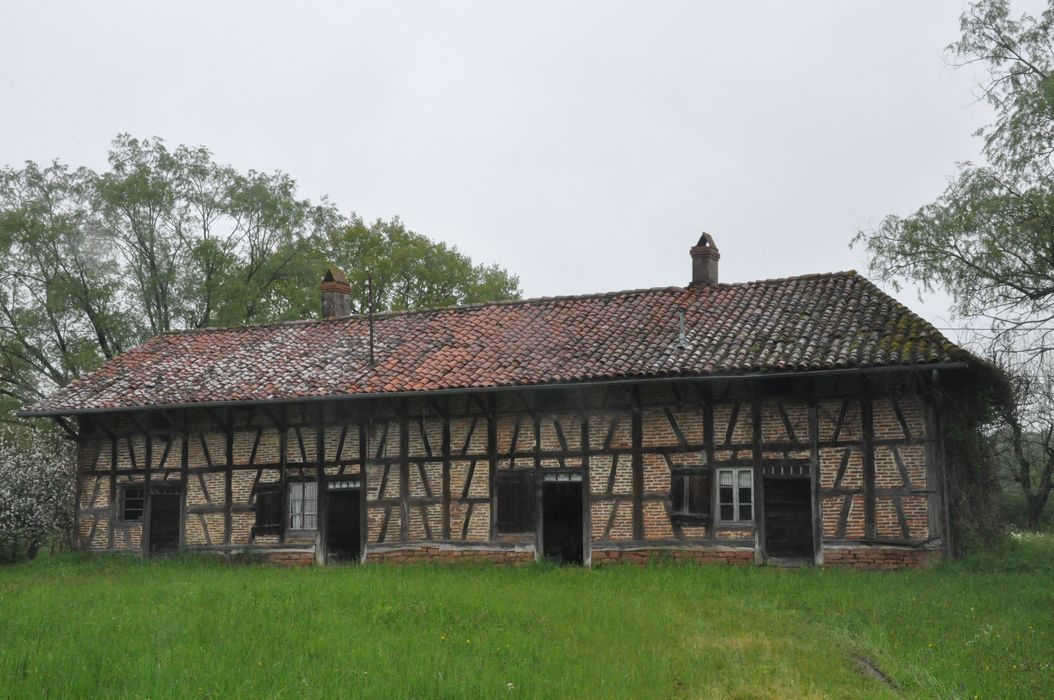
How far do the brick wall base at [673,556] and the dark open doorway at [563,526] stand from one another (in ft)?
5.84

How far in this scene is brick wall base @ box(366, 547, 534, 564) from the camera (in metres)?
19.0

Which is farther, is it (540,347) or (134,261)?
(134,261)

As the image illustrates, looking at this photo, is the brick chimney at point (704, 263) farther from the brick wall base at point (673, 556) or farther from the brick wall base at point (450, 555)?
the brick wall base at point (450, 555)

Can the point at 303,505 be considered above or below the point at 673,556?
above

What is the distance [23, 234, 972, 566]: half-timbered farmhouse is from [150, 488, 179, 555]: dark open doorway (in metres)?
0.05

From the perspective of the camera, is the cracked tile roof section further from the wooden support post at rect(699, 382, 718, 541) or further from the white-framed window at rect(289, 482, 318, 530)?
the white-framed window at rect(289, 482, 318, 530)

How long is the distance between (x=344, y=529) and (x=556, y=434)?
17.1 ft

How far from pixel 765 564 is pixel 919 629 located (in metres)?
5.87

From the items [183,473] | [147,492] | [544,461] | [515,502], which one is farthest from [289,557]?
[544,461]

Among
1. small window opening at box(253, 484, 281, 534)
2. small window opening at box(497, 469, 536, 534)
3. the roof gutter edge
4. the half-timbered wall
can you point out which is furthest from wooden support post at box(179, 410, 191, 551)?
small window opening at box(497, 469, 536, 534)

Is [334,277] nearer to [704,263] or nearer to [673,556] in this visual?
[704,263]

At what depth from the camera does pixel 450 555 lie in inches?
763

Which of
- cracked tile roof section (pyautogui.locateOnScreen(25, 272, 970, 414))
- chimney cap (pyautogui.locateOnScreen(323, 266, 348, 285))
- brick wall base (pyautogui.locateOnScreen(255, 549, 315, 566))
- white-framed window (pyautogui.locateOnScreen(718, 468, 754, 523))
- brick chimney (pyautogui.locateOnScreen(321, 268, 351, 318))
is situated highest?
chimney cap (pyautogui.locateOnScreen(323, 266, 348, 285))

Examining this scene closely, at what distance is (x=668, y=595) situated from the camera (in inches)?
563
